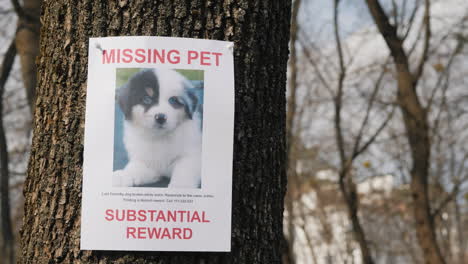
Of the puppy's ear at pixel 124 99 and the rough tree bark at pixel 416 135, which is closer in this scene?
the puppy's ear at pixel 124 99

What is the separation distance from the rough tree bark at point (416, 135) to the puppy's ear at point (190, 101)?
28.2ft

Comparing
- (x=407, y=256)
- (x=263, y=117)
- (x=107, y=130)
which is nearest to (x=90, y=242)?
(x=107, y=130)

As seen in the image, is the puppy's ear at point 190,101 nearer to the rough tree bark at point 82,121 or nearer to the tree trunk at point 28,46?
the rough tree bark at point 82,121

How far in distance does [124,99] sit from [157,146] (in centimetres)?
17

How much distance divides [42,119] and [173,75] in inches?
17.3

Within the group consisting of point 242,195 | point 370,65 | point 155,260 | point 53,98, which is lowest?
point 155,260

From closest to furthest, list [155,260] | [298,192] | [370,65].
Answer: [155,260], [370,65], [298,192]

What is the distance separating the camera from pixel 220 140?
1.91 m

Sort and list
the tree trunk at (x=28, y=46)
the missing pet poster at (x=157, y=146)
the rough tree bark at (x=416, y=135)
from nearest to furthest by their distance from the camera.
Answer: the missing pet poster at (x=157, y=146) → the tree trunk at (x=28, y=46) → the rough tree bark at (x=416, y=135)

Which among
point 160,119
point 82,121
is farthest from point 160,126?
point 82,121

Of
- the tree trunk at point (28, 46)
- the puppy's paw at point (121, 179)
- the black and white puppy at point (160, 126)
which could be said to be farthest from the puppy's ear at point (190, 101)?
the tree trunk at point (28, 46)

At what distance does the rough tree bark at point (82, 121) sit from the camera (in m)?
1.91

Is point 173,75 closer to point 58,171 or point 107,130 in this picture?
point 107,130

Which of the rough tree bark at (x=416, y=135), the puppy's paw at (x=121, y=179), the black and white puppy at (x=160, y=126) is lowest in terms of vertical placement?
the puppy's paw at (x=121, y=179)
